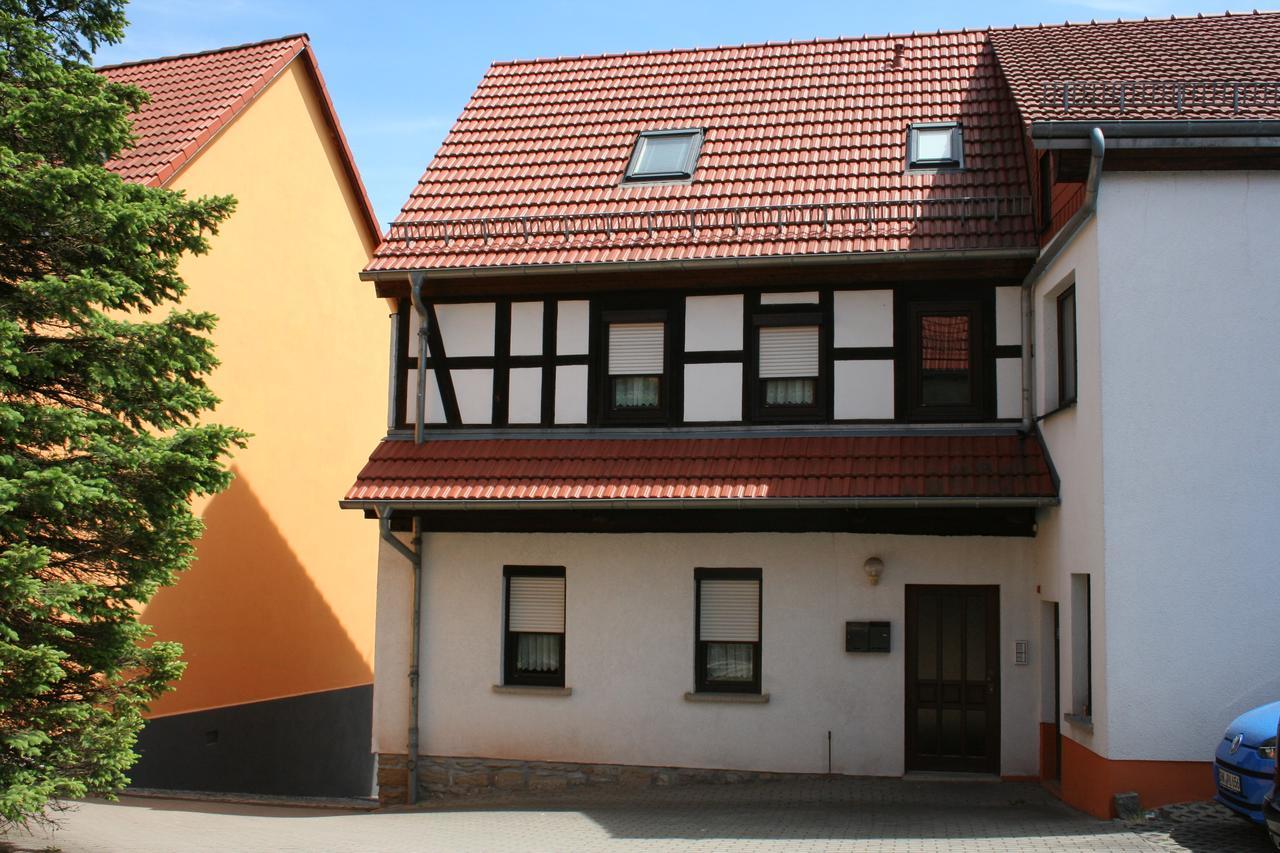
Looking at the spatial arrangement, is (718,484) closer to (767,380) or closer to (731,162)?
(767,380)

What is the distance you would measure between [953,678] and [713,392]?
3.88m

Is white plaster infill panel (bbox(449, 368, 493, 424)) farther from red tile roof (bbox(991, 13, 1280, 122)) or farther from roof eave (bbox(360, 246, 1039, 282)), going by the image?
red tile roof (bbox(991, 13, 1280, 122))

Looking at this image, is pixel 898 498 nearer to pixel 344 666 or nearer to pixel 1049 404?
pixel 1049 404

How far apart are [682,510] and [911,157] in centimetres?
496

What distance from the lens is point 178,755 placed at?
51.4ft

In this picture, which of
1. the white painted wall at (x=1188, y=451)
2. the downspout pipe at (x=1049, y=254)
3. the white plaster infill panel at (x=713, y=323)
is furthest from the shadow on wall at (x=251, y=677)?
the white painted wall at (x=1188, y=451)

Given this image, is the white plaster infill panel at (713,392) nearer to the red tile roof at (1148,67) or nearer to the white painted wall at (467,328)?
the white painted wall at (467,328)

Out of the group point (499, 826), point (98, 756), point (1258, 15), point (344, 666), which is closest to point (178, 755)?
point (344, 666)

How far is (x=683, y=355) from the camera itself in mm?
14102

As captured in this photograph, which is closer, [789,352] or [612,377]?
[789,352]

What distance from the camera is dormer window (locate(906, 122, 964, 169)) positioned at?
48.0 ft

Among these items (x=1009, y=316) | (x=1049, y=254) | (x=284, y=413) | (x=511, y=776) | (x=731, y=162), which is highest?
(x=731, y=162)

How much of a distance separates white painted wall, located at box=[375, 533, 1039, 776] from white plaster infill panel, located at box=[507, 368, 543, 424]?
52.1 inches

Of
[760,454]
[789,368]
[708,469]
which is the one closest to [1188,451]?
[760,454]
